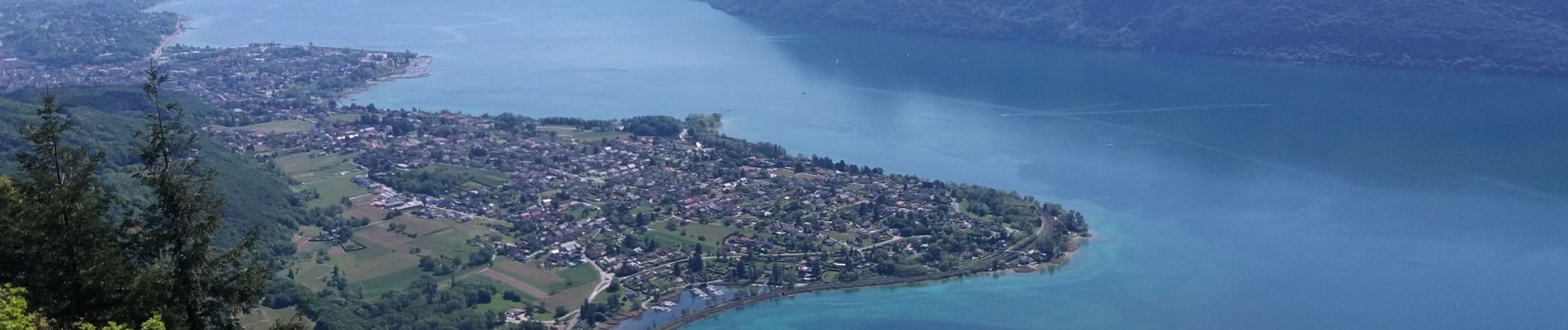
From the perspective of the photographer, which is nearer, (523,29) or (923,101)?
(923,101)

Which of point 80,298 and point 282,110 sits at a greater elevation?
point 80,298

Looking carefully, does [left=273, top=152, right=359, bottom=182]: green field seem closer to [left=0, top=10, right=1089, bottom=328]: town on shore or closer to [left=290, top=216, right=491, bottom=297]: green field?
[left=0, top=10, right=1089, bottom=328]: town on shore

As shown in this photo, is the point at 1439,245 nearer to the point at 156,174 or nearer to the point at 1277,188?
the point at 1277,188

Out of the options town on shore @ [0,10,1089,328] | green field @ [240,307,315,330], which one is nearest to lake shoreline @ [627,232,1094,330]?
town on shore @ [0,10,1089,328]

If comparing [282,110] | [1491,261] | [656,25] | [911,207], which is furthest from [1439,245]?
[656,25]

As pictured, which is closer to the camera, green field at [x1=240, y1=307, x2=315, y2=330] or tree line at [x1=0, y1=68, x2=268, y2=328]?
tree line at [x1=0, y1=68, x2=268, y2=328]

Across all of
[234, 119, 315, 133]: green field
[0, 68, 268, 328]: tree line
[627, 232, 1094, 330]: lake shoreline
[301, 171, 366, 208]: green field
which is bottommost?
[627, 232, 1094, 330]: lake shoreline

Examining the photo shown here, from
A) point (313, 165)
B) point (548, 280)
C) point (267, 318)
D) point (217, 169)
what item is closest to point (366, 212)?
point (217, 169)

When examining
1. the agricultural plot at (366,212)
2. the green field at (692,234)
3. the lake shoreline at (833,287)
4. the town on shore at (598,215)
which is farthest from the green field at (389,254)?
the lake shoreline at (833,287)
